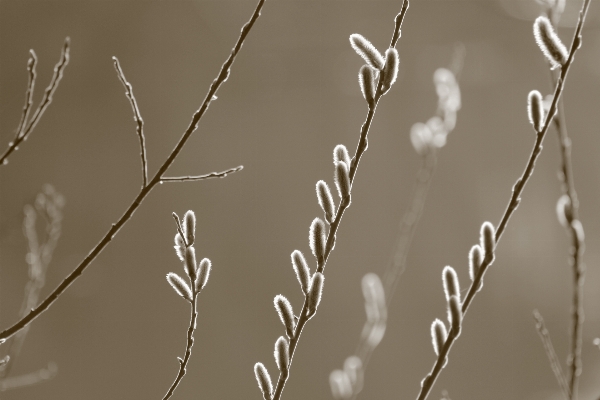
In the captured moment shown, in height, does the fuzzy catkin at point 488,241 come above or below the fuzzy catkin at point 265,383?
above

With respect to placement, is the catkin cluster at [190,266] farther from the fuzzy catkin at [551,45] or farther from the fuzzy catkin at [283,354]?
the fuzzy catkin at [551,45]

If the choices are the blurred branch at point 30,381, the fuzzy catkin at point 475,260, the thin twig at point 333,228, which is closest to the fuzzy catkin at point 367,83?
the thin twig at point 333,228

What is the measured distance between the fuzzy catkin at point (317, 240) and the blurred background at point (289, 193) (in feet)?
6.97

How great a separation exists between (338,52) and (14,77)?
1.38 metres

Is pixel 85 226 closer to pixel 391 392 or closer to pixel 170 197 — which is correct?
pixel 170 197

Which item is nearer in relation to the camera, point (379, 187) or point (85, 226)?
point (85, 226)

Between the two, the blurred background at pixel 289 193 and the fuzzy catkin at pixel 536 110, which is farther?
the blurred background at pixel 289 193

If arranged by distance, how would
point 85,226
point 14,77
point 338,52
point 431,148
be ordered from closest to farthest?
point 431,148 → point 14,77 → point 85,226 → point 338,52

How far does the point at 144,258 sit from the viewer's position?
8.36ft

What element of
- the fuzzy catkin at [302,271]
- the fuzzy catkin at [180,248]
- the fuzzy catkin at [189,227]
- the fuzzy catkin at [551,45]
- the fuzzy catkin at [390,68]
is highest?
the fuzzy catkin at [390,68]

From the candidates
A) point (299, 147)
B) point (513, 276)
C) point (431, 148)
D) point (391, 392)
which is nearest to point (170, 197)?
point (299, 147)

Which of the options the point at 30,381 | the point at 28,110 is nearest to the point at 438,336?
the point at 28,110

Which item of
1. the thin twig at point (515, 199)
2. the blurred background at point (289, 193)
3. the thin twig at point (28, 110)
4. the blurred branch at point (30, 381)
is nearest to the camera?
the thin twig at point (515, 199)

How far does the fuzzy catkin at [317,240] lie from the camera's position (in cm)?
33
